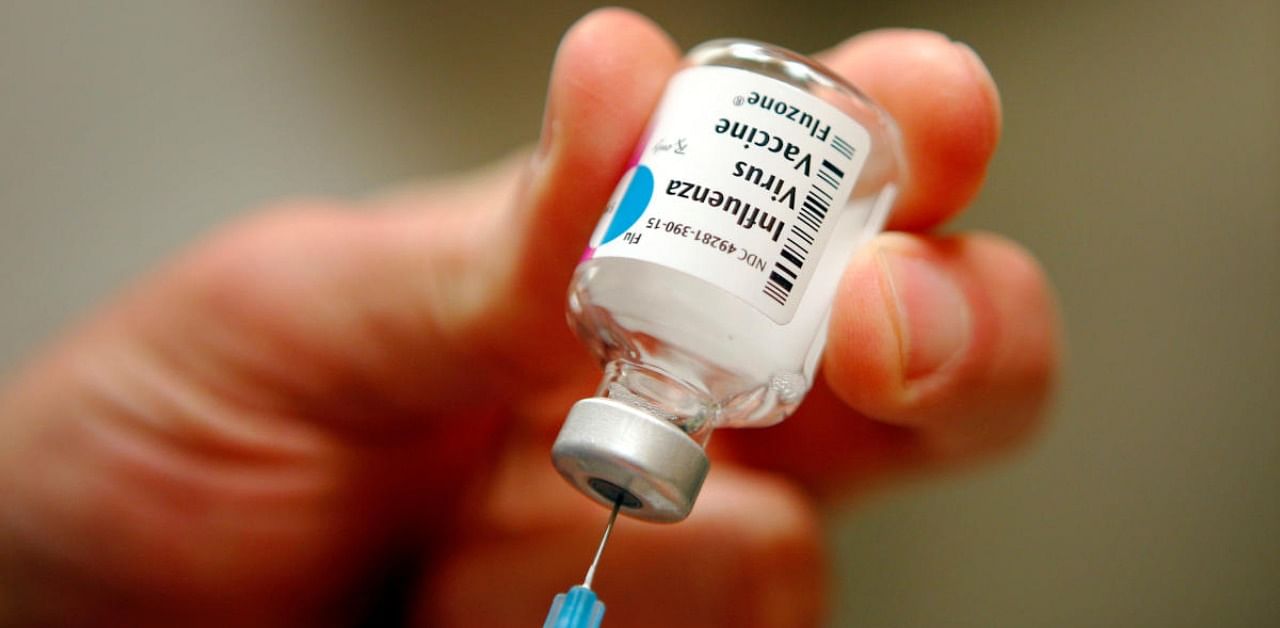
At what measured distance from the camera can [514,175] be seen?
914mm

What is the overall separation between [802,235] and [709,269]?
6cm

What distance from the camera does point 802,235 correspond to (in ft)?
1.80

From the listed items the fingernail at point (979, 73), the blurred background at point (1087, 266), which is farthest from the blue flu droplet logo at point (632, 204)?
the blurred background at point (1087, 266)

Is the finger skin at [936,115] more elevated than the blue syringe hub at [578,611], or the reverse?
the finger skin at [936,115]

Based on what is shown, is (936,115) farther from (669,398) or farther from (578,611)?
(578,611)

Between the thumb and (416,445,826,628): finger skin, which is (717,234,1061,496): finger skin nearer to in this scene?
(416,445,826,628): finger skin

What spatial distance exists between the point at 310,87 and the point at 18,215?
1.30 ft

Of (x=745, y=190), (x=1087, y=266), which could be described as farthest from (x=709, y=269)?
(x=1087, y=266)

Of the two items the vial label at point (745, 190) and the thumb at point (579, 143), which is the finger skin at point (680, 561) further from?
the vial label at point (745, 190)

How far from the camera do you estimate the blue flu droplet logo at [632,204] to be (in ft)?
1.84

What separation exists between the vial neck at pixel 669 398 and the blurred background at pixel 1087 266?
493 millimetres

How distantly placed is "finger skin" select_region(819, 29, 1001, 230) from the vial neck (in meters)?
0.22

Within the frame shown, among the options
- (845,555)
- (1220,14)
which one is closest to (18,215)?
(845,555)

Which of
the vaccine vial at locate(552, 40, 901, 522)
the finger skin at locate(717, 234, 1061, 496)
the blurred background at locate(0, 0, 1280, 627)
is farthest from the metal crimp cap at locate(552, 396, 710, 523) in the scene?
the blurred background at locate(0, 0, 1280, 627)
